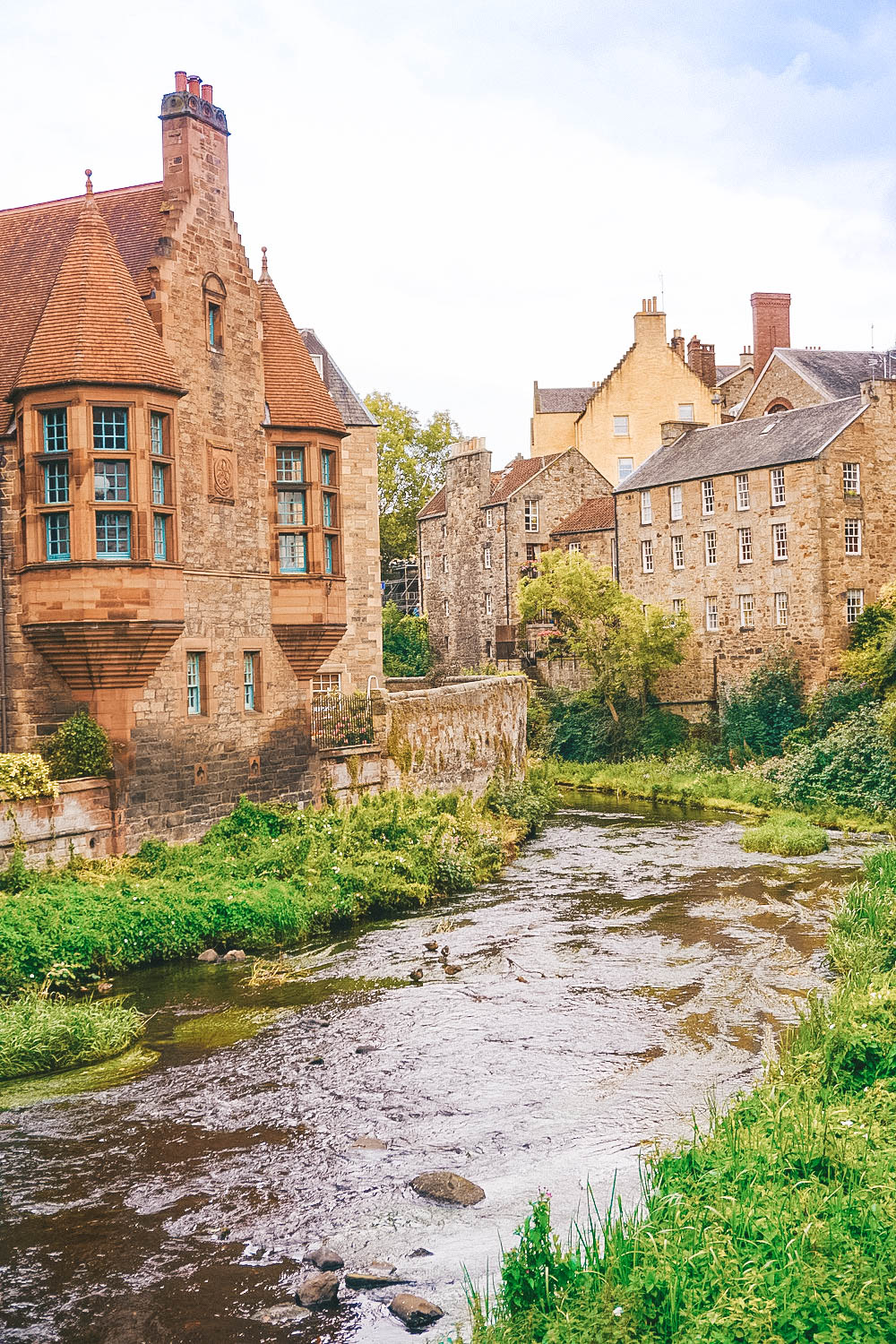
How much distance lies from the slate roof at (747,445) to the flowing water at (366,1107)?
75.0 ft

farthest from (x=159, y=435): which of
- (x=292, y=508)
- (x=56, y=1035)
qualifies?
(x=56, y=1035)

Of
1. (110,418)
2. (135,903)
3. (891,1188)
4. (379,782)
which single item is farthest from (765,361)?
(891,1188)

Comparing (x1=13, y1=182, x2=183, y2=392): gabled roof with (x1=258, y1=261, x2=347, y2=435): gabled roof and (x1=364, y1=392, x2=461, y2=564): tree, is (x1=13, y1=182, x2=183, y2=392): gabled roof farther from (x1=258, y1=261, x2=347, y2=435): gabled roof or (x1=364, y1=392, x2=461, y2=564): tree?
(x1=364, y1=392, x2=461, y2=564): tree

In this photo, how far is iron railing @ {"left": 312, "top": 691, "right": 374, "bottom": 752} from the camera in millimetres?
25797

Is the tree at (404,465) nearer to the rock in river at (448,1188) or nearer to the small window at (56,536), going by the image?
the small window at (56,536)

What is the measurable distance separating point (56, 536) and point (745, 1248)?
1577cm

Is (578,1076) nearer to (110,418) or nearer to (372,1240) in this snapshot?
(372,1240)

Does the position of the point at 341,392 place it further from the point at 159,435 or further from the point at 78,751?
the point at 78,751

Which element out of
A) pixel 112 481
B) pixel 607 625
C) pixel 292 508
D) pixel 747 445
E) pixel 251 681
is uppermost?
pixel 747 445

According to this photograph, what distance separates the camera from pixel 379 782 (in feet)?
89.4

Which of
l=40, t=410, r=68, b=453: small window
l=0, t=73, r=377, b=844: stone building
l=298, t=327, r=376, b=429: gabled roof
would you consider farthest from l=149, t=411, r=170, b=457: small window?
l=298, t=327, r=376, b=429: gabled roof

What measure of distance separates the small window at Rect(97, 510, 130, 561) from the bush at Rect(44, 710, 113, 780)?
8.67 ft

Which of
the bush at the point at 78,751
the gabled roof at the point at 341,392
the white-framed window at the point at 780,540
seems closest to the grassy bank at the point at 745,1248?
the bush at the point at 78,751

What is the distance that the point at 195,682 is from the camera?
22266 mm
